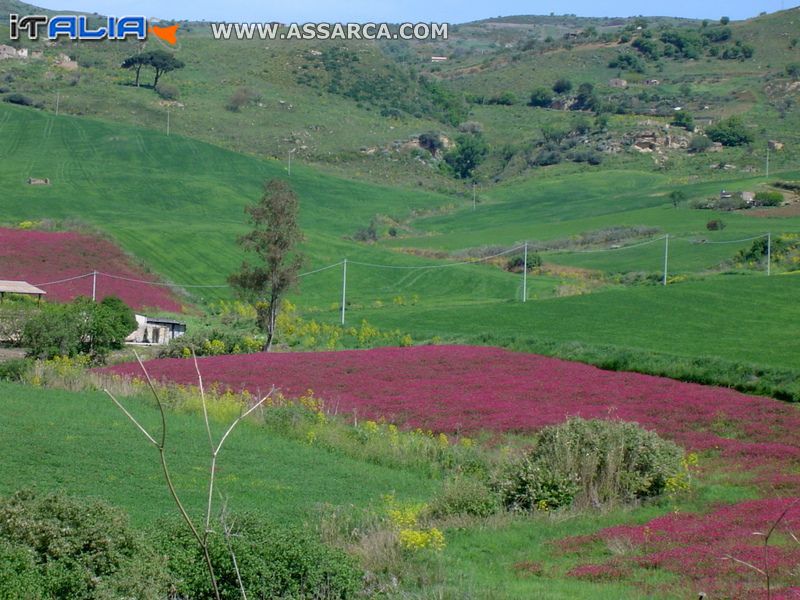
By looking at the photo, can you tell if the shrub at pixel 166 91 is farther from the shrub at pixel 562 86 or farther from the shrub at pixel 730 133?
the shrub at pixel 562 86

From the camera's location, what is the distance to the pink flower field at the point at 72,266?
60.6m

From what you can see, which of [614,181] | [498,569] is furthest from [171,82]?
[498,569]

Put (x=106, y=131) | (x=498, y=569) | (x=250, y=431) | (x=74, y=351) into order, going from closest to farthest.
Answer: (x=498, y=569) < (x=250, y=431) < (x=74, y=351) < (x=106, y=131)

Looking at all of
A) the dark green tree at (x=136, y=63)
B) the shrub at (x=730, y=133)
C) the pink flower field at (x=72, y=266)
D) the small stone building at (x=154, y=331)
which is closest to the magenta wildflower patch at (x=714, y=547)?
the small stone building at (x=154, y=331)

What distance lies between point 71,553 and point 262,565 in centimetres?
203

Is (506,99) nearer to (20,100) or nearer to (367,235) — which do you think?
(20,100)

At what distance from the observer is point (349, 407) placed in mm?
30906

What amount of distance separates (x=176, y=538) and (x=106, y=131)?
10829 centimetres

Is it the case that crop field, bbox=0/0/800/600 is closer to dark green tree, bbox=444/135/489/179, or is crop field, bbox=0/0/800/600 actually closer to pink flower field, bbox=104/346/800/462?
pink flower field, bbox=104/346/800/462

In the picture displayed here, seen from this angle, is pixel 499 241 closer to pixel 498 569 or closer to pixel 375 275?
pixel 375 275

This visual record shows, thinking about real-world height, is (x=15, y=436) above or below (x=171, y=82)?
below

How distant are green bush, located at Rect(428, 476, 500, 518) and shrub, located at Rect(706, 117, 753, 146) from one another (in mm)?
126213

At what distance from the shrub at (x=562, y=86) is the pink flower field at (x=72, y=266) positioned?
126 m

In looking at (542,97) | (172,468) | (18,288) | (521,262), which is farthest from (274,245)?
(542,97)
